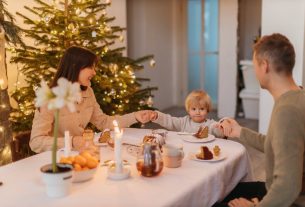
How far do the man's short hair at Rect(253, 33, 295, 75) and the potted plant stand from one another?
28.1 inches

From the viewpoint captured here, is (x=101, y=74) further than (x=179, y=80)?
No

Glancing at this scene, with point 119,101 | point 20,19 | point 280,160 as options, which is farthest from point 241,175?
point 20,19

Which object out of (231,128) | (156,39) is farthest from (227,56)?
(231,128)

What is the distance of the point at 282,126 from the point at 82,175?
768mm

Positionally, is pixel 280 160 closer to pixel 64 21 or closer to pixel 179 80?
pixel 64 21

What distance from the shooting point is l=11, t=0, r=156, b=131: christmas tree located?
3.44 meters

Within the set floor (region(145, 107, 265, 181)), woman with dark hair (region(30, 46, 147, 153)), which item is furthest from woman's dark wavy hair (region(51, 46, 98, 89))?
floor (region(145, 107, 265, 181))

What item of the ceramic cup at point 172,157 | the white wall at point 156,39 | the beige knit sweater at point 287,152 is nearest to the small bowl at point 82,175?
the ceramic cup at point 172,157

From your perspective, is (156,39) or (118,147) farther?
(156,39)

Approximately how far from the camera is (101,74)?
3.75 m

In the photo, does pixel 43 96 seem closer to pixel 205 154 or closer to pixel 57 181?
pixel 57 181

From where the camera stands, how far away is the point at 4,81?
305cm

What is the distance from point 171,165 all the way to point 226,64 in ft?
15.3

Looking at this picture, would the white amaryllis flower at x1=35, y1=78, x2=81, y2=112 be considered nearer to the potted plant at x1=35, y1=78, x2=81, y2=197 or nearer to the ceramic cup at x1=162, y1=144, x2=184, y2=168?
the potted plant at x1=35, y1=78, x2=81, y2=197
